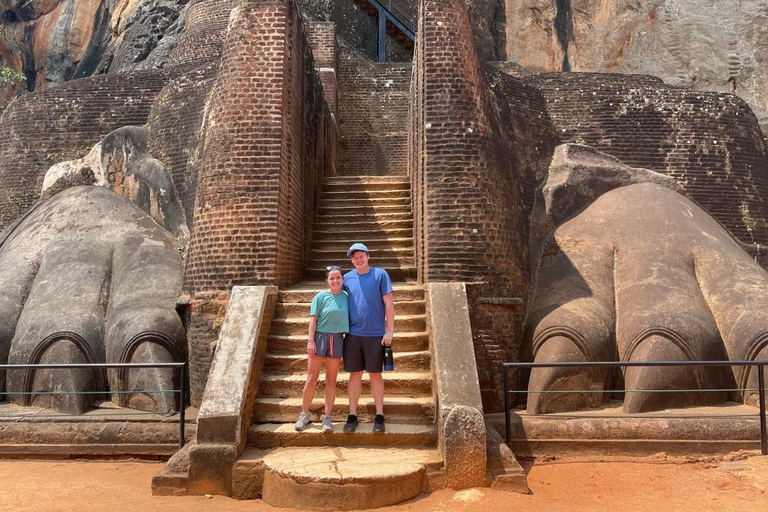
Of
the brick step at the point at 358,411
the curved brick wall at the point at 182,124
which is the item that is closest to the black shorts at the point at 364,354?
the brick step at the point at 358,411

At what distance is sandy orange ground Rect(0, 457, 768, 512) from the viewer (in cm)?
480

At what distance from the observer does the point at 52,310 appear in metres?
8.07

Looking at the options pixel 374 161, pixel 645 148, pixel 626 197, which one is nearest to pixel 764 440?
pixel 626 197

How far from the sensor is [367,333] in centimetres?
550

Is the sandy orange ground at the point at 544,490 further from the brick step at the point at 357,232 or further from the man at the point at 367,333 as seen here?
the brick step at the point at 357,232

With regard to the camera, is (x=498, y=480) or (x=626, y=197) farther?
(x=626, y=197)

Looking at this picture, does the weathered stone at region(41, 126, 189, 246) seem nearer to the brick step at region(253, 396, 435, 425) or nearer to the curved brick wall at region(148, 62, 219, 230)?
the curved brick wall at region(148, 62, 219, 230)

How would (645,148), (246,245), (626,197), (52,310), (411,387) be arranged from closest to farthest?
(411,387)
(246,245)
(52,310)
(626,197)
(645,148)

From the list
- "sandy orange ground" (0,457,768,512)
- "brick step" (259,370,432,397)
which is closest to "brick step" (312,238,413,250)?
"brick step" (259,370,432,397)

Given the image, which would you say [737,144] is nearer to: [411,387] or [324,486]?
[411,387]

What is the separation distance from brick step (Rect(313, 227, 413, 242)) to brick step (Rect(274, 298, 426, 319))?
7.62ft

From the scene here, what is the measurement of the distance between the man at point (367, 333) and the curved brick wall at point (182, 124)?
5.12m

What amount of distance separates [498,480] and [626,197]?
5.59 m

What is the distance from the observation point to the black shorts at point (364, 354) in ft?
17.9
